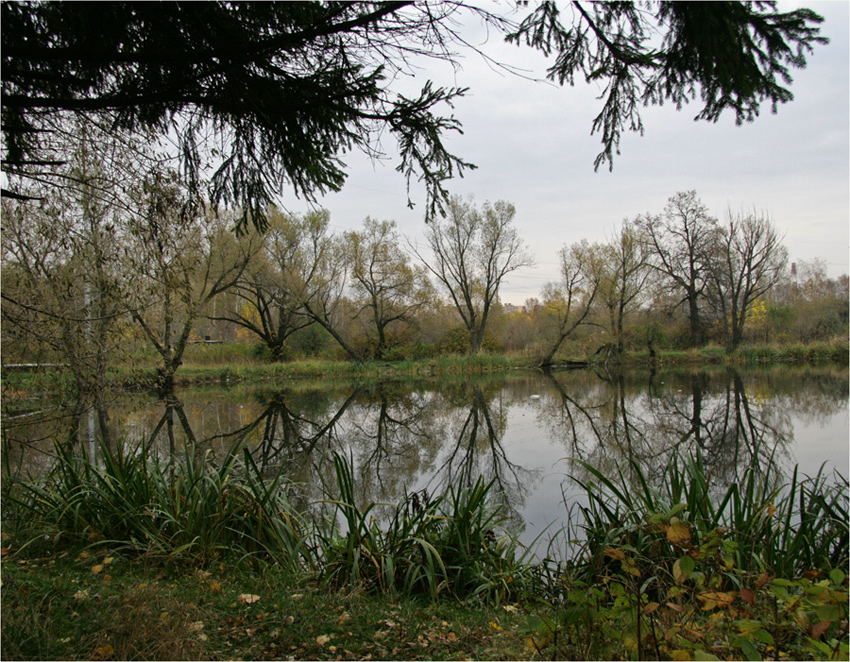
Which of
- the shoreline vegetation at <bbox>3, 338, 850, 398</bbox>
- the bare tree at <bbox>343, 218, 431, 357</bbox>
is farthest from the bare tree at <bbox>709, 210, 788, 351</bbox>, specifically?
the bare tree at <bbox>343, 218, 431, 357</bbox>

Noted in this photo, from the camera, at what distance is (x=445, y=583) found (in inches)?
125

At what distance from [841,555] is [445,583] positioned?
249 centimetres

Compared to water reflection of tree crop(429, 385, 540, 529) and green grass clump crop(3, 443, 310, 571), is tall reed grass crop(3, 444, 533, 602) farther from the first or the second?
water reflection of tree crop(429, 385, 540, 529)

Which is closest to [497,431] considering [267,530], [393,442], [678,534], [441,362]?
[393,442]

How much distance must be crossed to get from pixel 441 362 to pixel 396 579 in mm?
21518

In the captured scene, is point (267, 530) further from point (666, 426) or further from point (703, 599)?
point (666, 426)

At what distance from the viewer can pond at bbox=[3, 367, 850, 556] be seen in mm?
6320

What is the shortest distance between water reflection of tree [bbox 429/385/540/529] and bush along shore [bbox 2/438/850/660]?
0.76m

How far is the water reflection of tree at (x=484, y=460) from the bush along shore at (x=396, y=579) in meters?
0.76

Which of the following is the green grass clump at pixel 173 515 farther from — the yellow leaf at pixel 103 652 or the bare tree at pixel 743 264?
the bare tree at pixel 743 264

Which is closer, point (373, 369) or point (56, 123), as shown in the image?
point (56, 123)

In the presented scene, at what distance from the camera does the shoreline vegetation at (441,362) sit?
843 inches

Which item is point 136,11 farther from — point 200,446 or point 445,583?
point 200,446

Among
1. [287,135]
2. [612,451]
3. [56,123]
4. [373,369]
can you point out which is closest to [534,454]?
[612,451]
